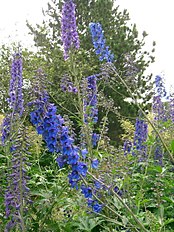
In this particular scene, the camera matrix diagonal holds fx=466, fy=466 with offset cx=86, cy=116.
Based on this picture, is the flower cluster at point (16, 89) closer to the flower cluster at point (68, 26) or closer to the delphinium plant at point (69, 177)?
the delphinium plant at point (69, 177)

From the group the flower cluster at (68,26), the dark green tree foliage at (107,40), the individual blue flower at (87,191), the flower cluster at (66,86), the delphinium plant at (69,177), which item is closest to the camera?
the delphinium plant at (69,177)

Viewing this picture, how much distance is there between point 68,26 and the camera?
15.4 ft

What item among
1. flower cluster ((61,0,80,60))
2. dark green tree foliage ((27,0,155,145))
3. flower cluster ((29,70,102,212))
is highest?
dark green tree foliage ((27,0,155,145))

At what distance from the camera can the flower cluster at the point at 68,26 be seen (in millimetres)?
4688

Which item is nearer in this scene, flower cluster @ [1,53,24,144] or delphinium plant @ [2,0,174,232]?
delphinium plant @ [2,0,174,232]

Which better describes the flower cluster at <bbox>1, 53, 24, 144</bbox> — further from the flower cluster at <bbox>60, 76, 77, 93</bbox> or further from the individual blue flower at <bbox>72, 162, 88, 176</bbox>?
the individual blue flower at <bbox>72, 162, 88, 176</bbox>

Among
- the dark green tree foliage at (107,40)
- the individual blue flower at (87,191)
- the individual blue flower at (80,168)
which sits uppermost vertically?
the dark green tree foliage at (107,40)

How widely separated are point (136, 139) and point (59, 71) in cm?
1909

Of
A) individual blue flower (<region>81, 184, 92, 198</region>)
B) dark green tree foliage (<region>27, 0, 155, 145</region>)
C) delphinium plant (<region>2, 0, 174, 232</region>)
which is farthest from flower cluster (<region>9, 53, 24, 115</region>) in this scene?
dark green tree foliage (<region>27, 0, 155, 145</region>)

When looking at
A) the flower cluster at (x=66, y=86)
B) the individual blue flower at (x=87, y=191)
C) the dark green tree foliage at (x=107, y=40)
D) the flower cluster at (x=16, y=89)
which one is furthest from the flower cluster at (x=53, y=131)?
the dark green tree foliage at (x=107, y=40)

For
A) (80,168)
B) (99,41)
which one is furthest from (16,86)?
(80,168)

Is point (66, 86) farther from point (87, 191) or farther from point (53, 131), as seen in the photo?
point (53, 131)

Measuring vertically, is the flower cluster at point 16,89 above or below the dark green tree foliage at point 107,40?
below

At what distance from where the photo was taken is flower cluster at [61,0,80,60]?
4688 millimetres
